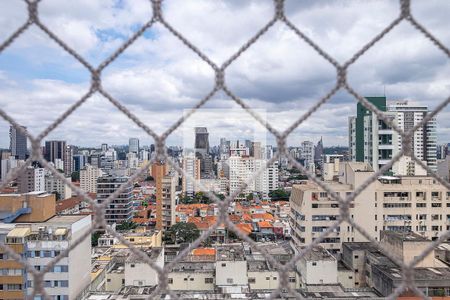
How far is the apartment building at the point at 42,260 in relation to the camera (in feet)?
13.7

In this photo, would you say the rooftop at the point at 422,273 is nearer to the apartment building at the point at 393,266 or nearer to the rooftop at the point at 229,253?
the apartment building at the point at 393,266

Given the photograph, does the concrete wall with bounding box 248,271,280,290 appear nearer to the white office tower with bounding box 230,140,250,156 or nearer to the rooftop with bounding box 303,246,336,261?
the rooftop with bounding box 303,246,336,261

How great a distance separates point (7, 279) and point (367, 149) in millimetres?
7892

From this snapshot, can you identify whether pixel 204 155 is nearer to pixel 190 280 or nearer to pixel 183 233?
pixel 183 233

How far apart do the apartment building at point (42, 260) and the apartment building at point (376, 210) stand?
402 centimetres

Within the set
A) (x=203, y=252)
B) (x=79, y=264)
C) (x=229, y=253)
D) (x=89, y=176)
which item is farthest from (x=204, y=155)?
(x=89, y=176)

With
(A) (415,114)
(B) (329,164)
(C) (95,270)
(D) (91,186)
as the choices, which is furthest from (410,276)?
(D) (91,186)

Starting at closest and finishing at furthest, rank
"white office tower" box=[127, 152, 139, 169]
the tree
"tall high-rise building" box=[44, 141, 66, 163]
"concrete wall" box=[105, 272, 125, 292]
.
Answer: "tall high-rise building" box=[44, 141, 66, 163] < "concrete wall" box=[105, 272, 125, 292] < the tree < "white office tower" box=[127, 152, 139, 169]

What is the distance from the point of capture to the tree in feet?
31.7

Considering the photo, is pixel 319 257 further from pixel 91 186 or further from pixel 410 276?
pixel 91 186

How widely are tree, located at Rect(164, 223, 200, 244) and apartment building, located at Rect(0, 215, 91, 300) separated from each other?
203 inches

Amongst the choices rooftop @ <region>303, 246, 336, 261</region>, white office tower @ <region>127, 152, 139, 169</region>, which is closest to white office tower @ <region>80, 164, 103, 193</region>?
white office tower @ <region>127, 152, 139, 169</region>

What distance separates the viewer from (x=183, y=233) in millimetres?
9844

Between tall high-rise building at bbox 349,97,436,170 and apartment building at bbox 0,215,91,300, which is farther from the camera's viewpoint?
tall high-rise building at bbox 349,97,436,170
